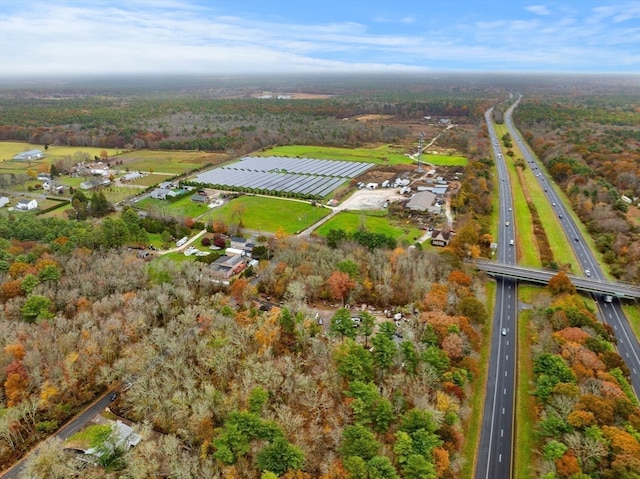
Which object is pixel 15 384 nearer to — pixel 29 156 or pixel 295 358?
pixel 295 358

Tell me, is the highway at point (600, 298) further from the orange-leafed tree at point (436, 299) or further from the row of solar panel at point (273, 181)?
the row of solar panel at point (273, 181)

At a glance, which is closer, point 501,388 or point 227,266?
point 501,388

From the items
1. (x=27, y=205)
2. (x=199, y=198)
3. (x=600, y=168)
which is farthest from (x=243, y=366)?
(x=600, y=168)

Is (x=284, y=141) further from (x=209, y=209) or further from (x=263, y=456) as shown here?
(x=263, y=456)

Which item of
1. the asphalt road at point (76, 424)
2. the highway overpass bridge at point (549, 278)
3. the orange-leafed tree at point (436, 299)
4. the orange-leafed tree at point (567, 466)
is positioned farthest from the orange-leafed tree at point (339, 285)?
the orange-leafed tree at point (567, 466)

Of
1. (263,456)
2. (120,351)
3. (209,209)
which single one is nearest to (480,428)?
(263,456)

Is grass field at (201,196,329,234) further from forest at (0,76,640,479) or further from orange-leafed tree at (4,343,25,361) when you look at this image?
orange-leafed tree at (4,343,25,361)
